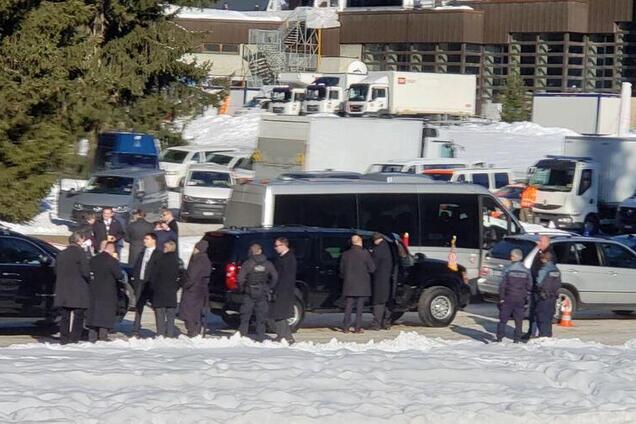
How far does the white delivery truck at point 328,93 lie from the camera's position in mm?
66438

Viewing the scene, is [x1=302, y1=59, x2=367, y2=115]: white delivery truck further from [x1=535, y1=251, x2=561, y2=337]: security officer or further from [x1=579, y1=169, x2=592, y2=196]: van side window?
[x1=535, y1=251, x2=561, y2=337]: security officer

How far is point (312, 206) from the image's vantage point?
23609 millimetres

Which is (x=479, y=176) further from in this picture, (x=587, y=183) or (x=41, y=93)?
(x=41, y=93)

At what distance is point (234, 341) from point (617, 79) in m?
62.4

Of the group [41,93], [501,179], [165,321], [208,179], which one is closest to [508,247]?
[165,321]

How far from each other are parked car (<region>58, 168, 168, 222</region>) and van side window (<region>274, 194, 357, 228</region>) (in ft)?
35.0

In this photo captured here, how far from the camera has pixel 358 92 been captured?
63.9 metres

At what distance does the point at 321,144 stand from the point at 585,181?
8.36 m

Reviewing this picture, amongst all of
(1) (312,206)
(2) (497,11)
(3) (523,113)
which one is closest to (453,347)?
(1) (312,206)

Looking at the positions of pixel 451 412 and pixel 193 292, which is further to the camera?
pixel 193 292

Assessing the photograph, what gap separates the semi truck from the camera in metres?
37.5

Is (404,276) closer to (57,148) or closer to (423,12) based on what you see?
(57,148)

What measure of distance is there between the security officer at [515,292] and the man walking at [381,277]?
2.02 meters

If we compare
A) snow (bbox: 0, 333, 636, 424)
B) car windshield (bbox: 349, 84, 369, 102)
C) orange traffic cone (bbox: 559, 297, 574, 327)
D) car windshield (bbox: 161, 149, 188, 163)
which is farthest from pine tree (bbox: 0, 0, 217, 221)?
car windshield (bbox: 349, 84, 369, 102)
